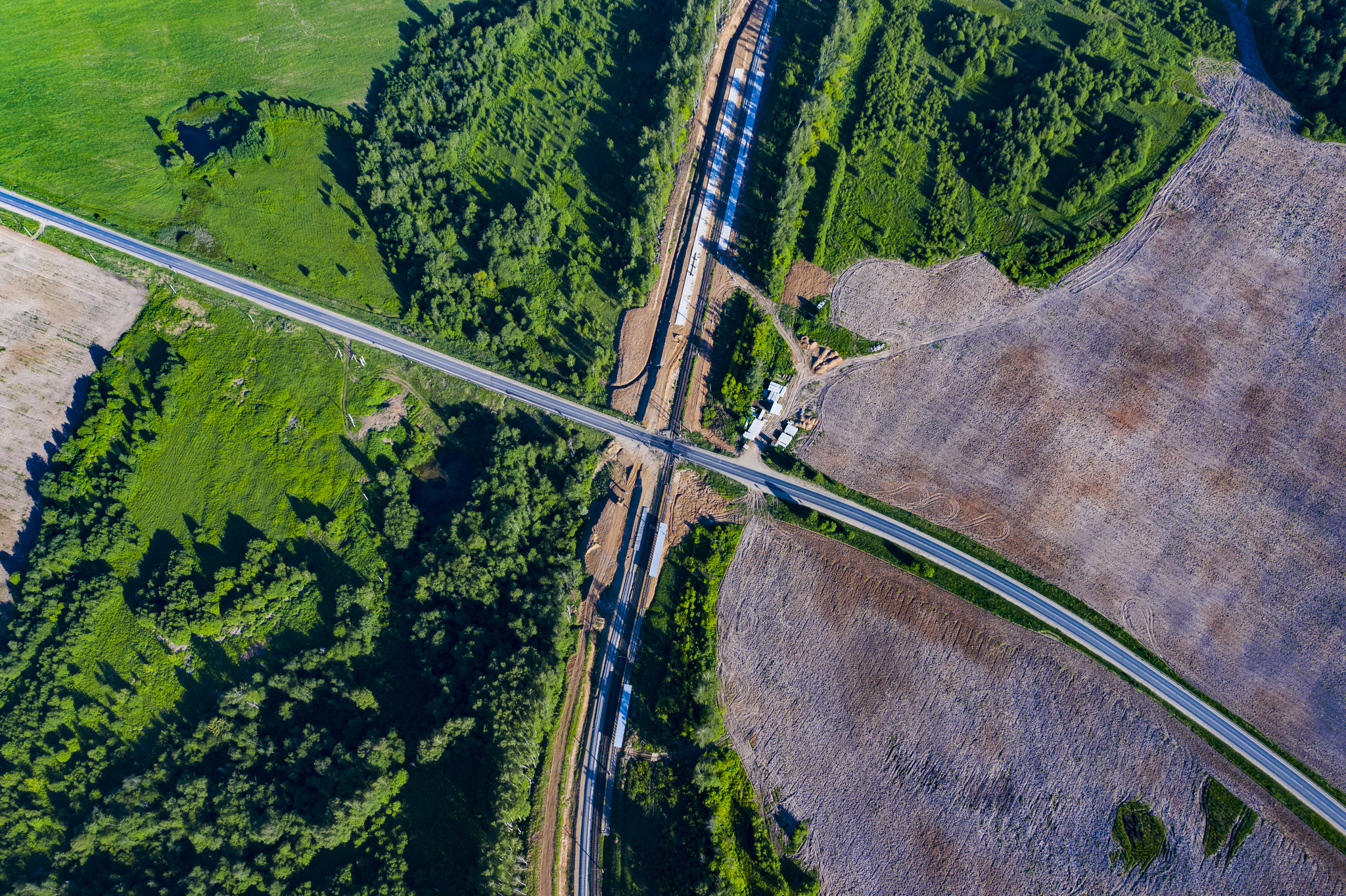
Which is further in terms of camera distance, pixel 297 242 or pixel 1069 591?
pixel 297 242

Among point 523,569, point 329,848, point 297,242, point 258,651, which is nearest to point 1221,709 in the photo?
point 523,569

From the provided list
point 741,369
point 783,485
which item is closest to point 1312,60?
point 741,369

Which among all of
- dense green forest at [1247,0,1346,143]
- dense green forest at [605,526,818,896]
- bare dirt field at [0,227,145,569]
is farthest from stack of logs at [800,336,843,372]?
bare dirt field at [0,227,145,569]

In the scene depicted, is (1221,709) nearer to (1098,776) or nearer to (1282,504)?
(1098,776)

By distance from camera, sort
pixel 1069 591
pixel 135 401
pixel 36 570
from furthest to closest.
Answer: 1. pixel 135 401
2. pixel 36 570
3. pixel 1069 591

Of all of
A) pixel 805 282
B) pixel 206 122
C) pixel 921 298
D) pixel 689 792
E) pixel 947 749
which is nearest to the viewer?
pixel 689 792

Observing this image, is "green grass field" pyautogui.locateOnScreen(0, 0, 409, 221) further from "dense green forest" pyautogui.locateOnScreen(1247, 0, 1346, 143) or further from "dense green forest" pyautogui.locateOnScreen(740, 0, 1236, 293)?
"dense green forest" pyautogui.locateOnScreen(1247, 0, 1346, 143)

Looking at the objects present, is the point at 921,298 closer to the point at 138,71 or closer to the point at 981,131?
the point at 981,131
